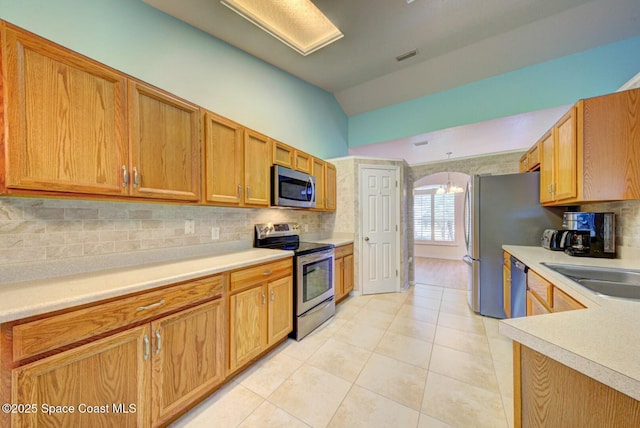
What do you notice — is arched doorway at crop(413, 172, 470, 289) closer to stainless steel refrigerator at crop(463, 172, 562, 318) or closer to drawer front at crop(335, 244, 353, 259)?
stainless steel refrigerator at crop(463, 172, 562, 318)

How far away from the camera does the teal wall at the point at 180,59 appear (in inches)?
57.2

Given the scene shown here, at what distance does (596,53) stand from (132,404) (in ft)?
17.0

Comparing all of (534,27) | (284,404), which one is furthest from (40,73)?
(534,27)

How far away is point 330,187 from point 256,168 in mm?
1541

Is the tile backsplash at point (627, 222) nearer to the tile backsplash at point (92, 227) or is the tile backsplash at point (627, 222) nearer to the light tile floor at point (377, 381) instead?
the light tile floor at point (377, 381)

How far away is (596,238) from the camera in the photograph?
1.83m

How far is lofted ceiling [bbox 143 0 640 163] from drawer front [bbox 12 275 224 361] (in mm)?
2356

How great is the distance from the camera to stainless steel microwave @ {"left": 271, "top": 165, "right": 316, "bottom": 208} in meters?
2.43

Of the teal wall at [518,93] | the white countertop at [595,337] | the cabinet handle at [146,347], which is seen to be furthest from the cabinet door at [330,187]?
the white countertop at [595,337]

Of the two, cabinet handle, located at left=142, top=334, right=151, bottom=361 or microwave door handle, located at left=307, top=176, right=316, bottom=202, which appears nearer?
cabinet handle, located at left=142, top=334, right=151, bottom=361

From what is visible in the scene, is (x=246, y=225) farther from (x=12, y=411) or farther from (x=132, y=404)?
(x=12, y=411)

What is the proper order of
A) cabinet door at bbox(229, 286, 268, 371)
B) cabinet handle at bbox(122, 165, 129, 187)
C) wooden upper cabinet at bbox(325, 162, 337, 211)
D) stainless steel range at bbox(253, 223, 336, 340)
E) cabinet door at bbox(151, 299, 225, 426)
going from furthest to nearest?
1. wooden upper cabinet at bbox(325, 162, 337, 211)
2. stainless steel range at bbox(253, 223, 336, 340)
3. cabinet door at bbox(229, 286, 268, 371)
4. cabinet handle at bbox(122, 165, 129, 187)
5. cabinet door at bbox(151, 299, 225, 426)

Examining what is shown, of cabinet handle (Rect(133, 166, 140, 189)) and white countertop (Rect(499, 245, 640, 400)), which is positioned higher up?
cabinet handle (Rect(133, 166, 140, 189))

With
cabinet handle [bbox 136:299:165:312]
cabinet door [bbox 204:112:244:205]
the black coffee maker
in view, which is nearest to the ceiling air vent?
cabinet door [bbox 204:112:244:205]
